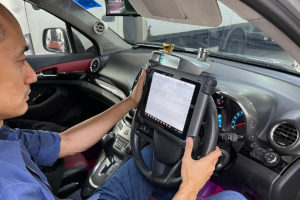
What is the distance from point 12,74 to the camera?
2.73 ft

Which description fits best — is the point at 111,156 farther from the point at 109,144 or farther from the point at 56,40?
the point at 56,40

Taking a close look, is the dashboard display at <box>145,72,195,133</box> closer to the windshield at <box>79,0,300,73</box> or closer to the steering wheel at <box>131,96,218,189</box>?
the steering wheel at <box>131,96,218,189</box>

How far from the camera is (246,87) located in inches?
56.2

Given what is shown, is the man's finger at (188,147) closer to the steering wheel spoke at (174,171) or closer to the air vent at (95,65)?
the steering wheel spoke at (174,171)

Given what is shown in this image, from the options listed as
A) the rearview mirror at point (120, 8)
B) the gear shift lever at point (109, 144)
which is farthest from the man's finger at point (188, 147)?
the gear shift lever at point (109, 144)

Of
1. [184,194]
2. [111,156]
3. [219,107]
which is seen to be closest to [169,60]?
[219,107]

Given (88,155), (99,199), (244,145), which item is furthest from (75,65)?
(244,145)

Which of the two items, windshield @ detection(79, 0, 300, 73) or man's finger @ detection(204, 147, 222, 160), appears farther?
windshield @ detection(79, 0, 300, 73)

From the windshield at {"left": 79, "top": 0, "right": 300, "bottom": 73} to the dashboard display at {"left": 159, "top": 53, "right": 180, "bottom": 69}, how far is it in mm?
227

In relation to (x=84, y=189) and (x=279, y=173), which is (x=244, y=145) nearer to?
(x=279, y=173)

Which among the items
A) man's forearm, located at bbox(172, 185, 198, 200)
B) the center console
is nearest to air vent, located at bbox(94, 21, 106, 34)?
the center console

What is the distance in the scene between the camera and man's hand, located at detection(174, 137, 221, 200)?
1003mm

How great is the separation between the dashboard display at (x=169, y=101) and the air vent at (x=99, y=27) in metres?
1.32

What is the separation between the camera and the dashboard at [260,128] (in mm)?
1197
